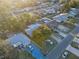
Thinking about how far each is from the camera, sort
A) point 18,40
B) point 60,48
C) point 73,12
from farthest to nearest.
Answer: point 73,12
point 18,40
point 60,48

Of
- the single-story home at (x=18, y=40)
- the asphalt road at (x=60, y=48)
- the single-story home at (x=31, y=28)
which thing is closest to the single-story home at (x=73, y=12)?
the asphalt road at (x=60, y=48)

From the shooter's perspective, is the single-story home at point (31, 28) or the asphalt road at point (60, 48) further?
the single-story home at point (31, 28)

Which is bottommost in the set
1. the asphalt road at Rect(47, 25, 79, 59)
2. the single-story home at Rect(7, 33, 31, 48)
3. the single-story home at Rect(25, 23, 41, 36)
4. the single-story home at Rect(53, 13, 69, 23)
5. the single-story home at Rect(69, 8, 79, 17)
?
the single-story home at Rect(69, 8, 79, 17)

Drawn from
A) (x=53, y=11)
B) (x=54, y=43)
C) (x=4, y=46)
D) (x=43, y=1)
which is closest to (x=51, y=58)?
(x=54, y=43)

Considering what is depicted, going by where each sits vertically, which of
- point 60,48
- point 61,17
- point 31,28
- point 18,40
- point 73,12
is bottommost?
point 73,12

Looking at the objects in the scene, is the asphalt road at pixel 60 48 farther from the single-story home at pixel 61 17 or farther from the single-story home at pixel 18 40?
the single-story home at pixel 61 17

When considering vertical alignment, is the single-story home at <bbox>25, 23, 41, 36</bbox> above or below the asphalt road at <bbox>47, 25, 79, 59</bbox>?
above

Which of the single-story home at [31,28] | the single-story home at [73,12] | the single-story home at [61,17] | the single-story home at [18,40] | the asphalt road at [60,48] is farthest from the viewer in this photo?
the single-story home at [73,12]

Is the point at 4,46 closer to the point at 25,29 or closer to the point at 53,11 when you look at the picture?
the point at 25,29

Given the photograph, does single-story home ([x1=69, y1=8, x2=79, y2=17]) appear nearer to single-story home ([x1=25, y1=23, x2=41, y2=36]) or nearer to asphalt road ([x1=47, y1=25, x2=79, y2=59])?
asphalt road ([x1=47, y1=25, x2=79, y2=59])

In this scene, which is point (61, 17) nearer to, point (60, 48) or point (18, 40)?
point (60, 48)

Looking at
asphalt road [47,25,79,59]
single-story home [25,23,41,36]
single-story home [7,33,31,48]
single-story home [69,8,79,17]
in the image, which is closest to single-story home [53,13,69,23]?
single-story home [69,8,79,17]

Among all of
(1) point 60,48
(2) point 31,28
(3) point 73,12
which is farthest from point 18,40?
(3) point 73,12
